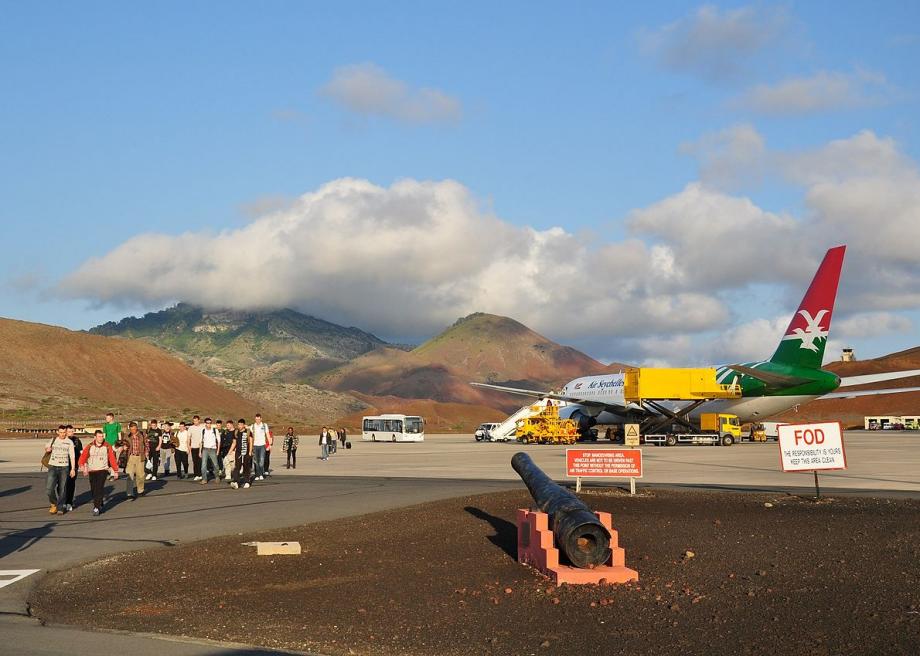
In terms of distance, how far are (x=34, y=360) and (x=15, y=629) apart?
497 feet

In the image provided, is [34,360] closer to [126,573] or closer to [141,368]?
[141,368]

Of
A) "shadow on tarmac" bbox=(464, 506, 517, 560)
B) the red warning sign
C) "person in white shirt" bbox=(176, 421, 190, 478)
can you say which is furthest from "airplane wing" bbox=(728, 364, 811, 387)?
"shadow on tarmac" bbox=(464, 506, 517, 560)

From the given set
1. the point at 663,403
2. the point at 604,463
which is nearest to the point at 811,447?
the point at 604,463

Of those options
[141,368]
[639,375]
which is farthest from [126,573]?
[141,368]

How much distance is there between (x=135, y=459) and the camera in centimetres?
2339

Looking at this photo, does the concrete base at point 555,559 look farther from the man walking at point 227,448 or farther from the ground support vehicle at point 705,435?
the ground support vehicle at point 705,435

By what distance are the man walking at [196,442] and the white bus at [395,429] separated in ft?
165

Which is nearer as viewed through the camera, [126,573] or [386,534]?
[126,573]

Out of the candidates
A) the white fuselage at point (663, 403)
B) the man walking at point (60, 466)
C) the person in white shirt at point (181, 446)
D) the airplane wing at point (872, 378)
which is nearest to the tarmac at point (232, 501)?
the man walking at point (60, 466)

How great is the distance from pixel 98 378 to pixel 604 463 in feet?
483

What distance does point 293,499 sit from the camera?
22656 millimetres

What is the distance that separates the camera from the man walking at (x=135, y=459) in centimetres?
2297

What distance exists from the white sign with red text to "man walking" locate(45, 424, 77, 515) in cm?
1464

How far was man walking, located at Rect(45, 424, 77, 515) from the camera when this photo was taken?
20.2 m
